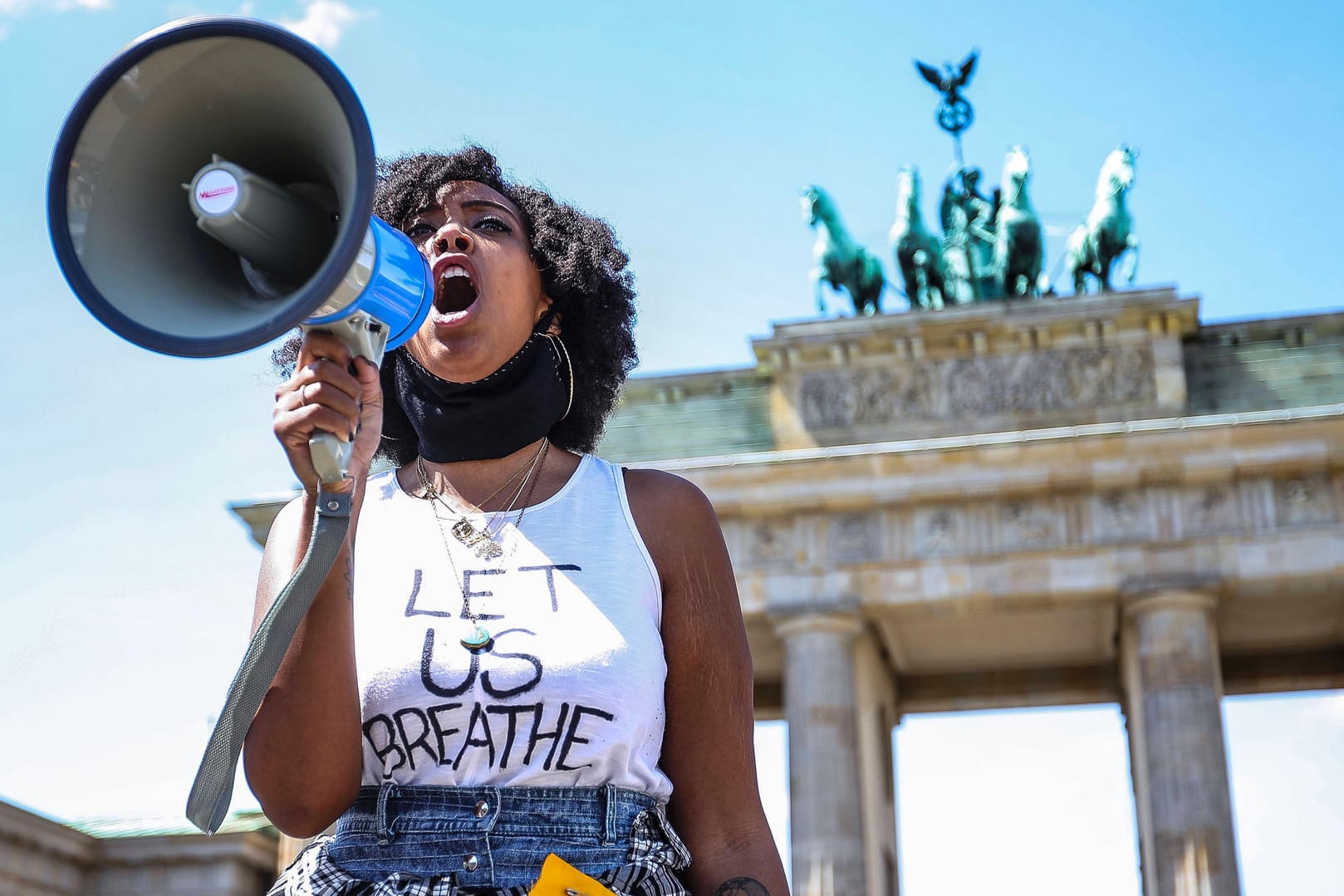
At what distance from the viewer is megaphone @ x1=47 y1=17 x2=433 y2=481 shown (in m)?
2.10

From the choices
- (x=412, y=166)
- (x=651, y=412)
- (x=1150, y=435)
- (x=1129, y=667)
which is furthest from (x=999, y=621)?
(x=412, y=166)

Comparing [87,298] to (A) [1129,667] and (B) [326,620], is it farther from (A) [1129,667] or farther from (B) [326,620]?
(A) [1129,667]

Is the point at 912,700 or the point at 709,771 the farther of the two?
the point at 912,700

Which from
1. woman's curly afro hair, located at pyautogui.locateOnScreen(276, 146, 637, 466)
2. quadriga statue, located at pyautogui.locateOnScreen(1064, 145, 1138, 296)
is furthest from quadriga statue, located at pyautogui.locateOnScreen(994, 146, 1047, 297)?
woman's curly afro hair, located at pyautogui.locateOnScreen(276, 146, 637, 466)

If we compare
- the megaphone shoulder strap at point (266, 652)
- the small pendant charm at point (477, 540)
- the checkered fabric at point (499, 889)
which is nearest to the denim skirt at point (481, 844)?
the checkered fabric at point (499, 889)

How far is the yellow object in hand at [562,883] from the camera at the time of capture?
2.19m

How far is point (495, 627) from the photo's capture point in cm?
249

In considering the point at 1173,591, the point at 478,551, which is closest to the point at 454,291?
the point at 478,551

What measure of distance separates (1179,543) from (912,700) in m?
7.49

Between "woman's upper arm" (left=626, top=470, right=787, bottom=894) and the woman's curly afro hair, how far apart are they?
44 cm

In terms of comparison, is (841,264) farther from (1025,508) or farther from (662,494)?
(662,494)

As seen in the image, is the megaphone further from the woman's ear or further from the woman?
the woman's ear

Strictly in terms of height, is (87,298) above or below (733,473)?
below

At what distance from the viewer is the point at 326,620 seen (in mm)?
2273
